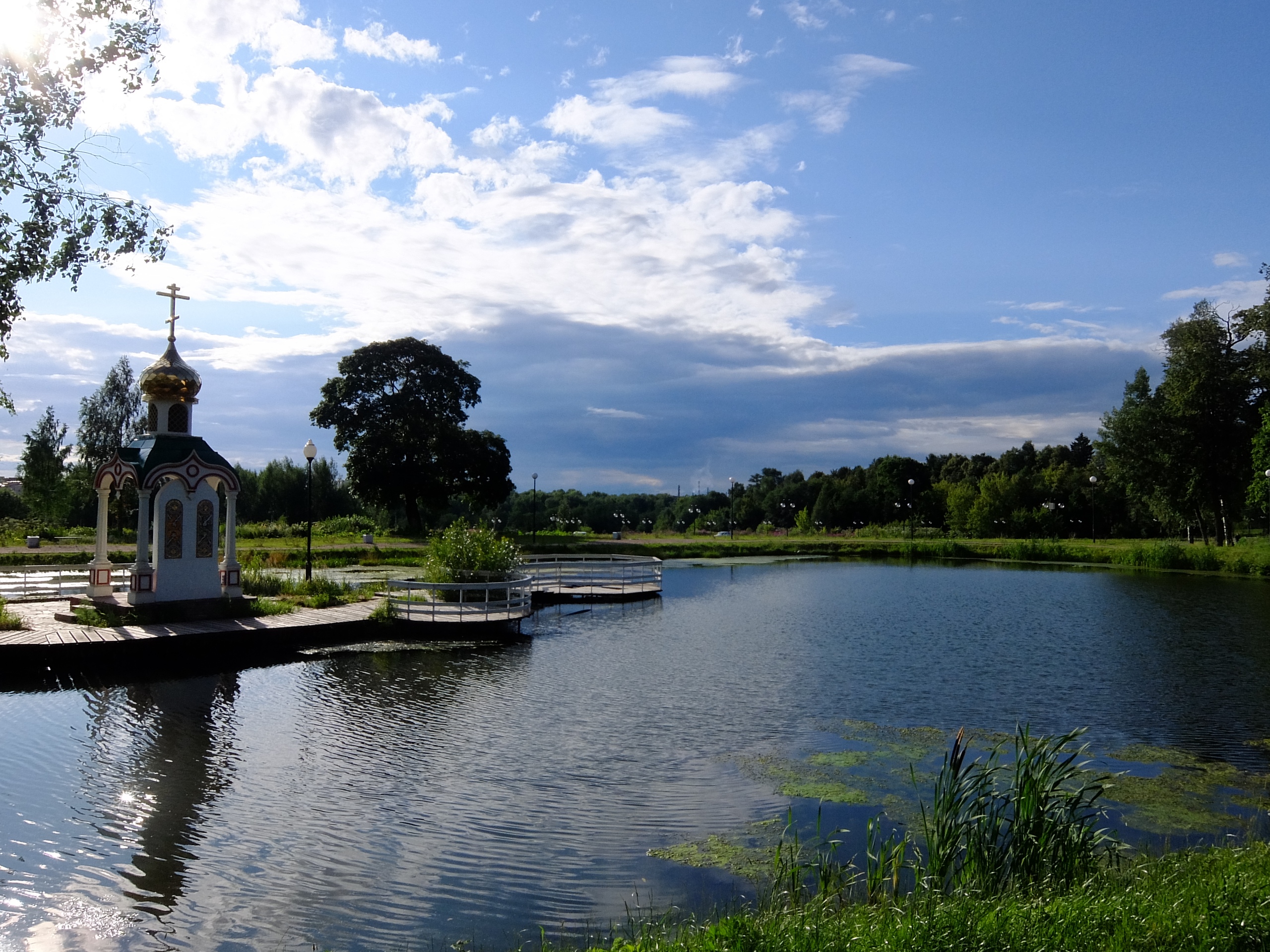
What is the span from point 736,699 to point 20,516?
54.3 m

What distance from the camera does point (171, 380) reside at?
19.1 meters

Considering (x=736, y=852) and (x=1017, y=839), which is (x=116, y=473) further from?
(x=1017, y=839)

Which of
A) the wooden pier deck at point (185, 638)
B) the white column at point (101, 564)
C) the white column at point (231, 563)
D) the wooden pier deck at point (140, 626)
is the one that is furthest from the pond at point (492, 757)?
the white column at point (101, 564)

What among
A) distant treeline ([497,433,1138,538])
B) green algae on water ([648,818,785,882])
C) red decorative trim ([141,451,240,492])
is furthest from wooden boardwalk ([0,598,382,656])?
distant treeline ([497,433,1138,538])

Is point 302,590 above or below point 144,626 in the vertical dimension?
above

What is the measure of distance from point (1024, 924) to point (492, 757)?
6820 mm

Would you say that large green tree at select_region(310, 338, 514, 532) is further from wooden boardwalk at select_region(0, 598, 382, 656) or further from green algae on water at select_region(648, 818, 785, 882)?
green algae on water at select_region(648, 818, 785, 882)

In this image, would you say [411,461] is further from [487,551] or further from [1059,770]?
[1059,770]

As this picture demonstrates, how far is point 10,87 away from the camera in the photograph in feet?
33.5

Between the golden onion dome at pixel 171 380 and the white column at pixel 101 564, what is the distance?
2.34 meters

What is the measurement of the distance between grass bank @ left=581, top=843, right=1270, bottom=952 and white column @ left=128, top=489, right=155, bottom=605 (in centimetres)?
1497

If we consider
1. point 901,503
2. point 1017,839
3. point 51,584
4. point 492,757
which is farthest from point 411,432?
point 901,503

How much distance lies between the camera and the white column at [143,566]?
17.6m

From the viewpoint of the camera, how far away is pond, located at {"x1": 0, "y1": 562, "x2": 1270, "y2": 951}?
6590mm
